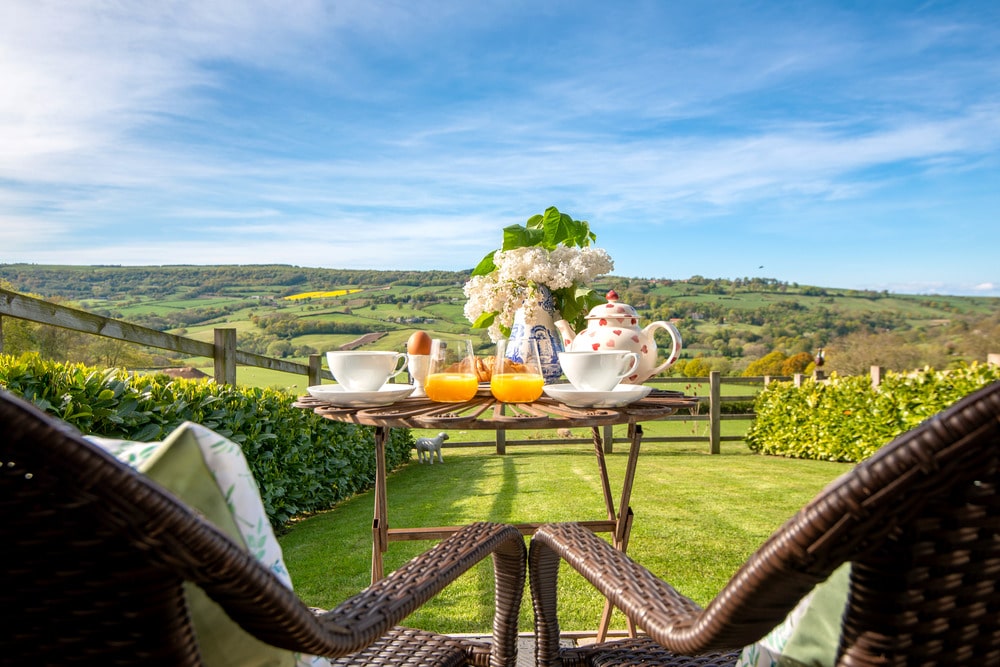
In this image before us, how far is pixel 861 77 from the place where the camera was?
3086 centimetres

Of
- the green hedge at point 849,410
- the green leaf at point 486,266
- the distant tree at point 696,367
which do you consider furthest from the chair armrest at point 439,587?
the distant tree at point 696,367

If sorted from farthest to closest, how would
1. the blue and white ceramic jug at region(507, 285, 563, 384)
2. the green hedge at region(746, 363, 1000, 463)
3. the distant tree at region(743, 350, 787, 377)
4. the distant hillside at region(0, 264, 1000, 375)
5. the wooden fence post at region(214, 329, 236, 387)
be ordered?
the distant tree at region(743, 350, 787, 377) < the distant hillside at region(0, 264, 1000, 375) < the green hedge at region(746, 363, 1000, 463) < the wooden fence post at region(214, 329, 236, 387) < the blue and white ceramic jug at region(507, 285, 563, 384)

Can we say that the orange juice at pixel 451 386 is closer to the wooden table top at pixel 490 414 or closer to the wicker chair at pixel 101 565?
the wooden table top at pixel 490 414

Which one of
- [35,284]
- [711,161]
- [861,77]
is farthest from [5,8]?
[861,77]

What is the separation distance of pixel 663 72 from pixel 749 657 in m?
21.3

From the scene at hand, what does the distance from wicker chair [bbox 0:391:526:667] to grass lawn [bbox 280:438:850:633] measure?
250 cm

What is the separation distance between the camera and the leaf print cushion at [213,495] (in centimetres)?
72

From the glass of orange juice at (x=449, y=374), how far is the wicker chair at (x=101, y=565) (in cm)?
129

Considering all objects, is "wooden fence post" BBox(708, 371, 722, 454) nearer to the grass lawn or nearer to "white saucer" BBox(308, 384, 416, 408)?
the grass lawn

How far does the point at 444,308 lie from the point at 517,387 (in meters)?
15.1

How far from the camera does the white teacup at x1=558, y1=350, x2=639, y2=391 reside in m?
1.88

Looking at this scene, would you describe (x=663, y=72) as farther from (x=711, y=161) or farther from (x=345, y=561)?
(x=345, y=561)

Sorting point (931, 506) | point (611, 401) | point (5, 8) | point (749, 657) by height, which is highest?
point (5, 8)

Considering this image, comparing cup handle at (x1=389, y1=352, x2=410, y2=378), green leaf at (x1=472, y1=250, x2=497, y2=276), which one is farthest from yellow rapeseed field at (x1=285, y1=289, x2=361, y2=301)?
cup handle at (x1=389, y1=352, x2=410, y2=378)
